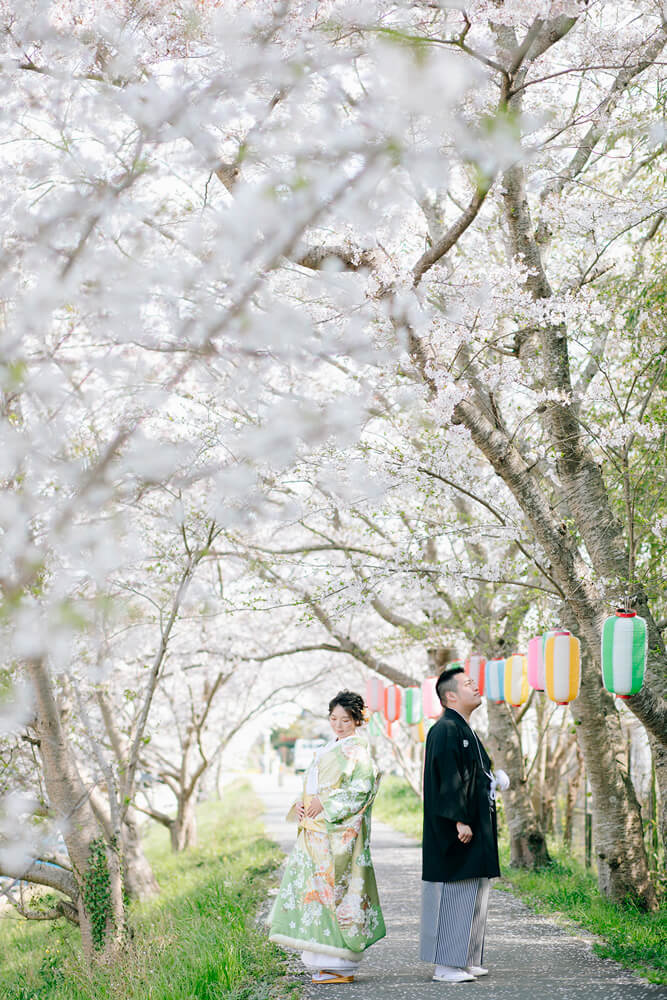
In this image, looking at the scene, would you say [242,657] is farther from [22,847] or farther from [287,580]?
[22,847]

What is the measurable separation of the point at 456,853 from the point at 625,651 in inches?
55.8

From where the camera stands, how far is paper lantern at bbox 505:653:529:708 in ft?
27.0

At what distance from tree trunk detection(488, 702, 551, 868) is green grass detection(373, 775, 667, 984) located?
0.55ft

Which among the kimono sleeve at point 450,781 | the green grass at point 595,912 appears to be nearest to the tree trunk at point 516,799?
the green grass at point 595,912

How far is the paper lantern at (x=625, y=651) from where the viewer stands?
555cm

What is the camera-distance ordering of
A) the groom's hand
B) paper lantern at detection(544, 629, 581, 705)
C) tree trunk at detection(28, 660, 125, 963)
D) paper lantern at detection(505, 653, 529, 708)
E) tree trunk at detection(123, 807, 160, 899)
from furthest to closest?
tree trunk at detection(123, 807, 160, 899) → paper lantern at detection(505, 653, 529, 708) → tree trunk at detection(28, 660, 125, 963) → paper lantern at detection(544, 629, 581, 705) → the groom's hand

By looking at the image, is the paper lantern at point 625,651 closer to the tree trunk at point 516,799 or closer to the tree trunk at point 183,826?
the tree trunk at point 516,799

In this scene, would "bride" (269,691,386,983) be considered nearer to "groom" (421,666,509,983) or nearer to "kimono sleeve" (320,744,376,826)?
"kimono sleeve" (320,744,376,826)

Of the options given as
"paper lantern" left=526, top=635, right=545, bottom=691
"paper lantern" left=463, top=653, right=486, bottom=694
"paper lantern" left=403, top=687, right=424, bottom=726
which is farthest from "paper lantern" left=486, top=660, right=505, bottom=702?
"paper lantern" left=403, top=687, right=424, bottom=726

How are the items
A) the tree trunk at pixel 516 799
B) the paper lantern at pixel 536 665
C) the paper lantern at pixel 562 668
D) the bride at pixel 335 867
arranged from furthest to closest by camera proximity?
the tree trunk at pixel 516 799 < the paper lantern at pixel 536 665 < the paper lantern at pixel 562 668 < the bride at pixel 335 867

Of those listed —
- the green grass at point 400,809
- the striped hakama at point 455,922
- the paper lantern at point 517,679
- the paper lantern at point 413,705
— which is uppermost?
the paper lantern at point 517,679

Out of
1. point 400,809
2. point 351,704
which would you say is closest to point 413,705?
point 351,704

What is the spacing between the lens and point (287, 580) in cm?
1100

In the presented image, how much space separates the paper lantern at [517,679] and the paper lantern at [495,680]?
22 cm
